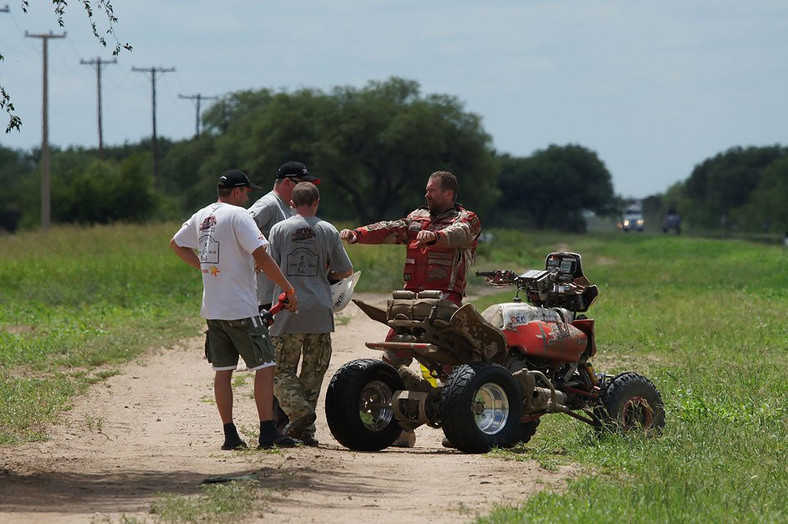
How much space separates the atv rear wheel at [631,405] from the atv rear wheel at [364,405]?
1.47 metres

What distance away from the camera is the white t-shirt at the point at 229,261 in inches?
345

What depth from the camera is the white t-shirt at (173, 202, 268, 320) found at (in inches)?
345

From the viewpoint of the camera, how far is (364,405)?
30.6 ft

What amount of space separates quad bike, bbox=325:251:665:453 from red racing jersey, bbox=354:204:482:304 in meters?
0.26

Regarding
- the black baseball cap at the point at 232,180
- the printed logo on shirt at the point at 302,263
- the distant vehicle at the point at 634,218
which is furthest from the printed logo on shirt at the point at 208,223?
the distant vehicle at the point at 634,218

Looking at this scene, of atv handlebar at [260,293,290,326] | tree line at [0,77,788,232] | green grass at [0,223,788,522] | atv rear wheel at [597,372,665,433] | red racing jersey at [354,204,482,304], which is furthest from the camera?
tree line at [0,77,788,232]

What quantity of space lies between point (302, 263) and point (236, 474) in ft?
6.90

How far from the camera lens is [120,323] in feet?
64.4

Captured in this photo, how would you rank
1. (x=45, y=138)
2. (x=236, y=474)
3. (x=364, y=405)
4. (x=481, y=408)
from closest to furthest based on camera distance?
(x=236, y=474) < (x=481, y=408) < (x=364, y=405) < (x=45, y=138)

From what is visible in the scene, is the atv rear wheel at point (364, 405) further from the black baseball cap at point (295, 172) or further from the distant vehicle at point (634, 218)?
the distant vehicle at point (634, 218)

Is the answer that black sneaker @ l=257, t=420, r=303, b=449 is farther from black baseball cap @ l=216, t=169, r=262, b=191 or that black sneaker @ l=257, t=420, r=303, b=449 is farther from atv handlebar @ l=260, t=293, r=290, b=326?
black baseball cap @ l=216, t=169, r=262, b=191

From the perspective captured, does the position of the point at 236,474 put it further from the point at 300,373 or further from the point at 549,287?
the point at 549,287

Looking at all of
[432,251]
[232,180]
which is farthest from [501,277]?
[232,180]

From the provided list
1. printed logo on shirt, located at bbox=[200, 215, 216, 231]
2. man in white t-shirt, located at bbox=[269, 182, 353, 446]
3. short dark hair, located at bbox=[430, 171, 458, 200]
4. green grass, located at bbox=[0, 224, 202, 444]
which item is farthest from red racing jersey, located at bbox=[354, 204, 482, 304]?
green grass, located at bbox=[0, 224, 202, 444]
